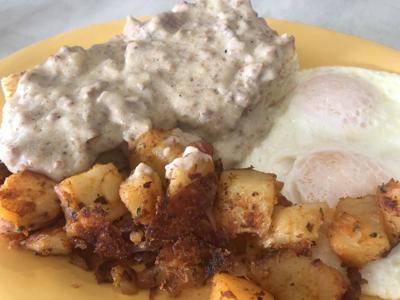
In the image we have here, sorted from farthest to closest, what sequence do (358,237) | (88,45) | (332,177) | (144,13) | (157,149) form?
(144,13) → (88,45) → (332,177) → (157,149) → (358,237)

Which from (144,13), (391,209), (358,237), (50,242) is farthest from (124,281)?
(144,13)

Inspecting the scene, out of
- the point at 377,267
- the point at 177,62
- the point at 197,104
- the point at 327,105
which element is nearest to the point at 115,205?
the point at 197,104

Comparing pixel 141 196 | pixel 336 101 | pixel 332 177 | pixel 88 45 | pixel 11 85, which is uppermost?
pixel 11 85

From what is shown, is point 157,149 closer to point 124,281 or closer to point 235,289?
point 124,281

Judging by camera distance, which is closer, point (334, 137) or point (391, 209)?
point (391, 209)

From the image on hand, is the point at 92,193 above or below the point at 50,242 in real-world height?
above

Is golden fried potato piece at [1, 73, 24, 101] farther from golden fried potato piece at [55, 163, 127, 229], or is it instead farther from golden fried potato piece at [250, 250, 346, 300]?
golden fried potato piece at [250, 250, 346, 300]

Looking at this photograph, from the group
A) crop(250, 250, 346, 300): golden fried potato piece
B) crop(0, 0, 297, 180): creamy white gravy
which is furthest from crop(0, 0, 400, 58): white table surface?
crop(250, 250, 346, 300): golden fried potato piece
